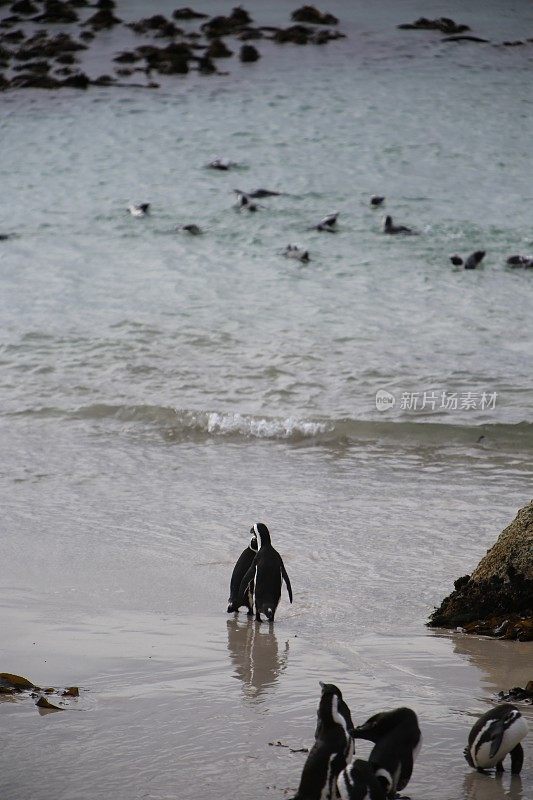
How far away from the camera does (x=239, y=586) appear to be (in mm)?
4883

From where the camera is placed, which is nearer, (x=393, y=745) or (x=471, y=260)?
(x=393, y=745)

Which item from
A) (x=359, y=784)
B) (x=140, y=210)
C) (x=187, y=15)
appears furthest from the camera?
(x=187, y=15)

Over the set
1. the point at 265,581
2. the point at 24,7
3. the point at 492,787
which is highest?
the point at 24,7

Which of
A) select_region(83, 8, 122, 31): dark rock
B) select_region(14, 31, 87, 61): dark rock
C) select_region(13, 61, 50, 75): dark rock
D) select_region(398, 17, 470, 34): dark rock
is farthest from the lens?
Result: select_region(83, 8, 122, 31): dark rock

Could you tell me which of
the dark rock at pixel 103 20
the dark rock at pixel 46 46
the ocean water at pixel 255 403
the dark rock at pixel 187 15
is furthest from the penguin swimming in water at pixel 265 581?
the dark rock at pixel 187 15

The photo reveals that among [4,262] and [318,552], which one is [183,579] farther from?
[4,262]

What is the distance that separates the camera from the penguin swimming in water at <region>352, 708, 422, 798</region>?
2807 mm

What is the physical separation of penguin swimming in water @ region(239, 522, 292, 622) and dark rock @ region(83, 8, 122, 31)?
25605 millimetres

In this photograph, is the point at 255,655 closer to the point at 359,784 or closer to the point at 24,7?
the point at 359,784

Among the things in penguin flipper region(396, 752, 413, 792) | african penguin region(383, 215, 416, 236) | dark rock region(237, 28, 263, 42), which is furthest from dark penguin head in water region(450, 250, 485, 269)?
dark rock region(237, 28, 263, 42)

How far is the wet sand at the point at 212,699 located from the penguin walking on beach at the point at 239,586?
0.06 metres

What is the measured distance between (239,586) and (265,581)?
0.20m

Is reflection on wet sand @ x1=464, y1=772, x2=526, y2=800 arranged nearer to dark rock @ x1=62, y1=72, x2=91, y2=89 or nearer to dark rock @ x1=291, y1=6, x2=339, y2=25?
dark rock @ x1=62, y1=72, x2=91, y2=89

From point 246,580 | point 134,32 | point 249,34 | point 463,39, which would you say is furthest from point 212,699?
point 134,32
